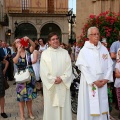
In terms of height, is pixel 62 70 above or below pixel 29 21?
below

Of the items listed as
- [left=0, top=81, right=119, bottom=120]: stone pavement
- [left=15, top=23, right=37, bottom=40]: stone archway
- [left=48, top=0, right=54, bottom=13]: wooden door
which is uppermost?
[left=48, top=0, right=54, bottom=13]: wooden door

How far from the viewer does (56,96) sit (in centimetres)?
597

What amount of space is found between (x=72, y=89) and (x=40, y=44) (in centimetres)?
432

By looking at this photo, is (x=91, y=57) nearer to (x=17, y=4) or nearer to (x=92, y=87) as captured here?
(x=92, y=87)

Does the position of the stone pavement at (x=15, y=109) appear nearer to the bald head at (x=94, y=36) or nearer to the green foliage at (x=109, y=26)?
the green foliage at (x=109, y=26)

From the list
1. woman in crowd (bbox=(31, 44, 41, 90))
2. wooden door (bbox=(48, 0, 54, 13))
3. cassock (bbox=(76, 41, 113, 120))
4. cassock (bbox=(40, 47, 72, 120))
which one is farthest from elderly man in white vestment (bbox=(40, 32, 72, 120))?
wooden door (bbox=(48, 0, 54, 13))

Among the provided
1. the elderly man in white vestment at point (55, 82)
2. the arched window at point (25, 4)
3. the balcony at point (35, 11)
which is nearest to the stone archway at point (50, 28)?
the balcony at point (35, 11)

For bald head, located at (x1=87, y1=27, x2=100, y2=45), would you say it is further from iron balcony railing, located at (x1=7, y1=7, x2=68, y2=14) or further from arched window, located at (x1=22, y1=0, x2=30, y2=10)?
arched window, located at (x1=22, y1=0, x2=30, y2=10)

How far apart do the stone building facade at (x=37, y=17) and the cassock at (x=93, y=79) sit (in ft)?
127

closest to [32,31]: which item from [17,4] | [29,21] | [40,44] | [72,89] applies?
[29,21]

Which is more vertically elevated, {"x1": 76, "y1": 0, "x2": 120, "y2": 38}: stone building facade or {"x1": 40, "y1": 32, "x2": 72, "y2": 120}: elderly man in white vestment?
{"x1": 76, "y1": 0, "x2": 120, "y2": 38}: stone building facade

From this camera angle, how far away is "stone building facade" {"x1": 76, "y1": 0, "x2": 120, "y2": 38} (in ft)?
37.0

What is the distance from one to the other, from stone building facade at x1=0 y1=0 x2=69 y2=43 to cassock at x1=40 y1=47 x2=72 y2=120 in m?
38.4

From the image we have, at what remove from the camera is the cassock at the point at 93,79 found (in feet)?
18.6
